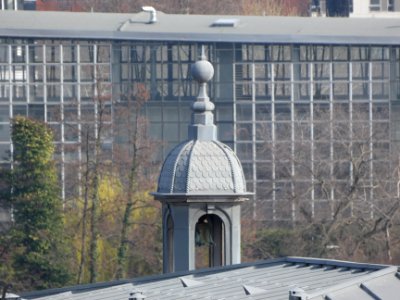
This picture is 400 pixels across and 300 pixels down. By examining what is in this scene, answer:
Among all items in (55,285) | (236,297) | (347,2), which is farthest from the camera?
(347,2)

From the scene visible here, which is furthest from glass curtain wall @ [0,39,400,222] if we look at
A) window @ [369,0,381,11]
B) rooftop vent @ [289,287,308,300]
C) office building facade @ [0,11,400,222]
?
window @ [369,0,381,11]

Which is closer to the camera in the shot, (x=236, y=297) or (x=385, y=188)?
(x=236, y=297)

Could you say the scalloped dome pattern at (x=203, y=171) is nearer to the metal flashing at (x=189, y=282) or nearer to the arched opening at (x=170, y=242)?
the arched opening at (x=170, y=242)

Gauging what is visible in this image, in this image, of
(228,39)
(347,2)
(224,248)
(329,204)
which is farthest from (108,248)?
(347,2)

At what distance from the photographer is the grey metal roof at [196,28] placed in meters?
64.3

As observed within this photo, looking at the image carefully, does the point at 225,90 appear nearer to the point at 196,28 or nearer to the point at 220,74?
the point at 220,74

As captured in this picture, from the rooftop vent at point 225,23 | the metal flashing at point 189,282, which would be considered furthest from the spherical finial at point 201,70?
the rooftop vent at point 225,23

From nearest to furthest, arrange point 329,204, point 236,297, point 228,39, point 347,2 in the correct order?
1. point 236,297
2. point 329,204
3. point 228,39
4. point 347,2

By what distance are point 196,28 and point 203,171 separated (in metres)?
45.6

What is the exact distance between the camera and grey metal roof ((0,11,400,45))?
64312 millimetres

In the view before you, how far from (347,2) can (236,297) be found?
86942mm

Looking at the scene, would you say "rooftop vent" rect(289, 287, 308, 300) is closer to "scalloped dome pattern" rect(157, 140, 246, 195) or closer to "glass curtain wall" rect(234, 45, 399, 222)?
"scalloped dome pattern" rect(157, 140, 246, 195)

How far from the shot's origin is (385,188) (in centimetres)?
5425

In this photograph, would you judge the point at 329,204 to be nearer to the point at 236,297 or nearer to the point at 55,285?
the point at 55,285
